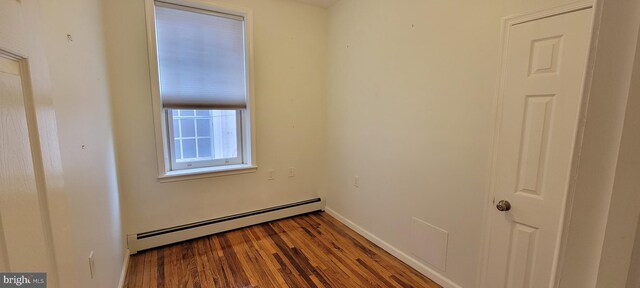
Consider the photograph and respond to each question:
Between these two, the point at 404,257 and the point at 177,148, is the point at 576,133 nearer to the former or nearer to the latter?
the point at 404,257

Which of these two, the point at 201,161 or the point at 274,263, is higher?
the point at 201,161

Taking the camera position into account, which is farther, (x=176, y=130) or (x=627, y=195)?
(x=176, y=130)

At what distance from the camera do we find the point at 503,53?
5.19 feet

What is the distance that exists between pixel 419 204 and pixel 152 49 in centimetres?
279

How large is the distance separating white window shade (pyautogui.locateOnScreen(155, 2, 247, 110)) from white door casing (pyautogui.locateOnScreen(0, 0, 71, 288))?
204 centimetres

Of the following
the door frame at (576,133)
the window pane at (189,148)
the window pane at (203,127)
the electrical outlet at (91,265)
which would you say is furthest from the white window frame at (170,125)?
the door frame at (576,133)

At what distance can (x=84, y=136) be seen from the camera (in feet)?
4.47

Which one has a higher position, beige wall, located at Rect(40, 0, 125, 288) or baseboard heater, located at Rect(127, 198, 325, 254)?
beige wall, located at Rect(40, 0, 125, 288)

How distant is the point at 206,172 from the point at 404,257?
2167 mm

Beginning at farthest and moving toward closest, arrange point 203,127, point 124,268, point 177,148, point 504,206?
1. point 203,127
2. point 177,148
3. point 124,268
4. point 504,206

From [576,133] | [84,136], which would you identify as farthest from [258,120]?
[576,133]

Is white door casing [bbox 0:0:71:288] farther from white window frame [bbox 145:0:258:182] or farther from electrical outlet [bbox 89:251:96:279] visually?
white window frame [bbox 145:0:258:182]

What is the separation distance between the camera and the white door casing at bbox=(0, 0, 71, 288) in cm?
48

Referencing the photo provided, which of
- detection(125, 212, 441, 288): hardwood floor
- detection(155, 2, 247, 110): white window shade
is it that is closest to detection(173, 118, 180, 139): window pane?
detection(155, 2, 247, 110): white window shade
